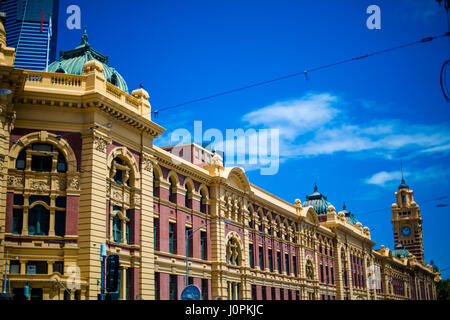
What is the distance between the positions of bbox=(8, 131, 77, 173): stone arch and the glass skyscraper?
72.3m

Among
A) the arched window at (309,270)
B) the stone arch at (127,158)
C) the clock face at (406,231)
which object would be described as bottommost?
the arched window at (309,270)

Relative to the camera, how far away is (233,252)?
51312 mm

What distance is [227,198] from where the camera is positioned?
168 feet

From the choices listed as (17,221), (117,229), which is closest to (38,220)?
(17,221)

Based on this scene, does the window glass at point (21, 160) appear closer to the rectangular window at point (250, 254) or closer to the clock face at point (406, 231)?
the rectangular window at point (250, 254)

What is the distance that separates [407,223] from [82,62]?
14343cm

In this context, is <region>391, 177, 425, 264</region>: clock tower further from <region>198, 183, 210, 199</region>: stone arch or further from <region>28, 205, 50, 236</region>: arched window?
<region>28, 205, 50, 236</region>: arched window

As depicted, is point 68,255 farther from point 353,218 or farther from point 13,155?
point 353,218

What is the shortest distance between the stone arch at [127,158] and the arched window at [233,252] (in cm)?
1615

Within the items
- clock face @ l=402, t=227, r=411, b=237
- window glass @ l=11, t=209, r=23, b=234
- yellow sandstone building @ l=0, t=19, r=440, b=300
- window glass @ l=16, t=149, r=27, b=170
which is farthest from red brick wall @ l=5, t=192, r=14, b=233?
clock face @ l=402, t=227, r=411, b=237

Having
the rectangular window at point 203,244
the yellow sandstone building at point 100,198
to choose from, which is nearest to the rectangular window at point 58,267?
the yellow sandstone building at point 100,198

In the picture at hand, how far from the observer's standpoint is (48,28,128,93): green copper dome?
39.4 m

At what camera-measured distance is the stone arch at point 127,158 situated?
3487 cm
